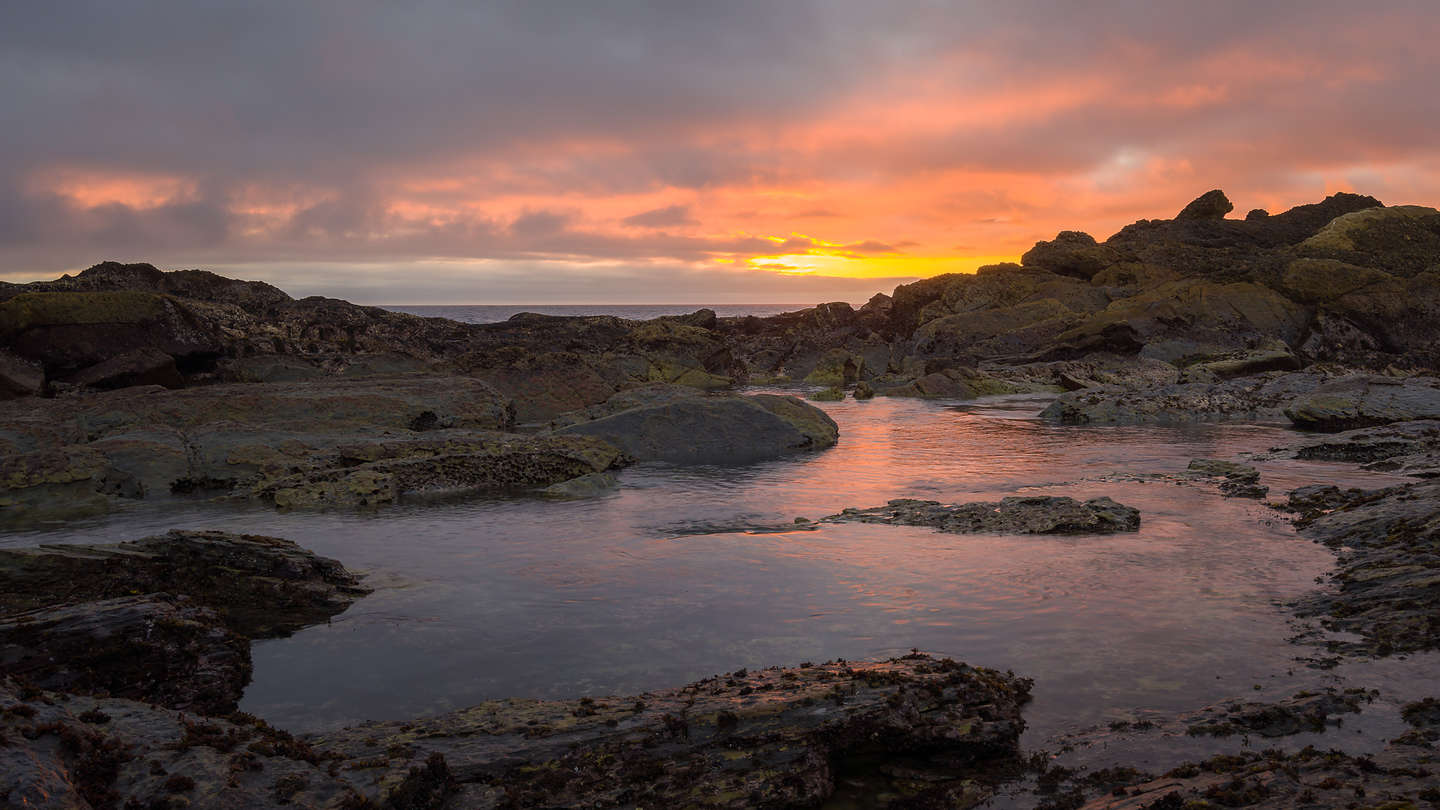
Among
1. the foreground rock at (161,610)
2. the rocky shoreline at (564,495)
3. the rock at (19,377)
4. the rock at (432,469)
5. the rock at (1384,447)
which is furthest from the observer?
the rock at (19,377)

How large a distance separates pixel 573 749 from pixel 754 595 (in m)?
4.57

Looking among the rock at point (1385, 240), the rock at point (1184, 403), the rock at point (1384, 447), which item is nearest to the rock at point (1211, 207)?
the rock at point (1385, 240)

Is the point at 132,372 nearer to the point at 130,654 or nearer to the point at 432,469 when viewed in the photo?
the point at 432,469

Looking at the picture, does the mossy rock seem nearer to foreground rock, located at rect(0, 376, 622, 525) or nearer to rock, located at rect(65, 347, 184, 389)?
rock, located at rect(65, 347, 184, 389)

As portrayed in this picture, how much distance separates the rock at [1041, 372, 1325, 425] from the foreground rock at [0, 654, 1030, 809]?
24266mm

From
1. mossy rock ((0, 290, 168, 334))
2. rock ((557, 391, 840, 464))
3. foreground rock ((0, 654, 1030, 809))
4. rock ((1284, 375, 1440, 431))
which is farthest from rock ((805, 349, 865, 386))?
foreground rock ((0, 654, 1030, 809))

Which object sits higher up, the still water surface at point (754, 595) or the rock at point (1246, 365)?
the rock at point (1246, 365)

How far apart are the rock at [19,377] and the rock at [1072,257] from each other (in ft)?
182

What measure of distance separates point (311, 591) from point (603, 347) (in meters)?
35.4

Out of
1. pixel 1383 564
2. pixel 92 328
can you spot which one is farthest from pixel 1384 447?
pixel 92 328

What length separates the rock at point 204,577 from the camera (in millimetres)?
8773

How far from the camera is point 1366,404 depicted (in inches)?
930

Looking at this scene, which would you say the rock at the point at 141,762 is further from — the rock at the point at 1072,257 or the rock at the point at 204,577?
the rock at the point at 1072,257

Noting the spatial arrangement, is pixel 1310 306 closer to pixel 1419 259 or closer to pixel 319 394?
pixel 1419 259
